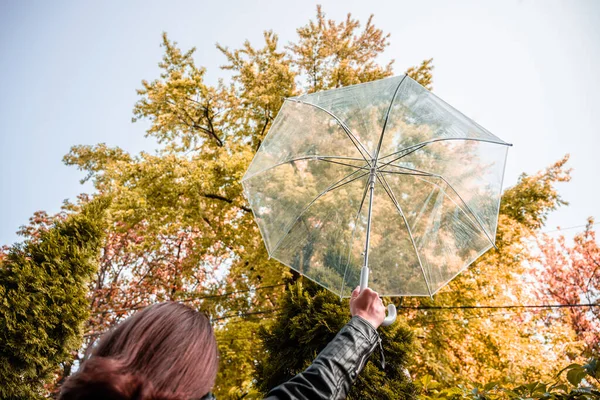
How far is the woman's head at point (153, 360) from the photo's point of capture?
0.62 m

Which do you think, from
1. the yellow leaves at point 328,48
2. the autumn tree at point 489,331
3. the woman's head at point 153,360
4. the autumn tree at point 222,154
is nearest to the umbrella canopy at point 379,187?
the woman's head at point 153,360

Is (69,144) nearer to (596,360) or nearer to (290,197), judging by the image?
(290,197)

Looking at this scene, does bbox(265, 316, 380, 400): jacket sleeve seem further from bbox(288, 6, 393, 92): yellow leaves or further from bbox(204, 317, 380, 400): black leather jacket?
bbox(288, 6, 393, 92): yellow leaves

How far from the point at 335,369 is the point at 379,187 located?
2.16 meters

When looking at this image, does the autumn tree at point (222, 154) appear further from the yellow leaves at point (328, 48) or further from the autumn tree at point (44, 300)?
the autumn tree at point (44, 300)

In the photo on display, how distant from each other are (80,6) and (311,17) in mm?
12905

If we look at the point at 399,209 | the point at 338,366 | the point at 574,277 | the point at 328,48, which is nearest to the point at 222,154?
the point at 328,48

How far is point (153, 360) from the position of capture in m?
0.69

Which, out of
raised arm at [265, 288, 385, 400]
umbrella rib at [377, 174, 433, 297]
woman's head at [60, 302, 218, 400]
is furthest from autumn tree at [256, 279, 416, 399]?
woman's head at [60, 302, 218, 400]

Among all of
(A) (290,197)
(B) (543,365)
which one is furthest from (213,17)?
(B) (543,365)

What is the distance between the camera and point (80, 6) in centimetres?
1588

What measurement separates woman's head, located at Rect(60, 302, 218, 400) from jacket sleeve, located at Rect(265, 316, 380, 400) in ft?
0.60

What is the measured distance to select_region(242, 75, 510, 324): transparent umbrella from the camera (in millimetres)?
2505

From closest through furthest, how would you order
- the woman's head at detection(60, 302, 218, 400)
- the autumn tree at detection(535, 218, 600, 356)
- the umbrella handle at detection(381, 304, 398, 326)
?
the woman's head at detection(60, 302, 218, 400)
the umbrella handle at detection(381, 304, 398, 326)
the autumn tree at detection(535, 218, 600, 356)
